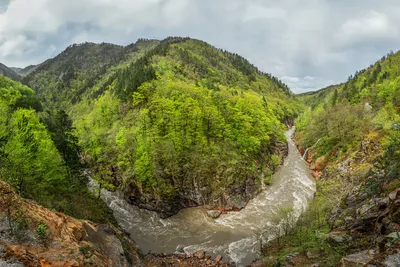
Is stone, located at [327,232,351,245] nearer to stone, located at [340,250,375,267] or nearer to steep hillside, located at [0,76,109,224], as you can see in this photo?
stone, located at [340,250,375,267]

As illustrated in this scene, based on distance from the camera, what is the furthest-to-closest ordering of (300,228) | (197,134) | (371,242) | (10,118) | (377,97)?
(377,97), (197,134), (300,228), (10,118), (371,242)

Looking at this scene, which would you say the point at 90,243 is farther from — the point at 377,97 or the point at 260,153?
the point at 377,97

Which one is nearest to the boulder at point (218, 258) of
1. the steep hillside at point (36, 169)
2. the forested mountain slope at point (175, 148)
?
the forested mountain slope at point (175, 148)

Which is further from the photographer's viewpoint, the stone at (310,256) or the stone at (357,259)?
the stone at (310,256)

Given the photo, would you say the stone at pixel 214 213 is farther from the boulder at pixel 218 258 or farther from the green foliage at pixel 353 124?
the green foliage at pixel 353 124

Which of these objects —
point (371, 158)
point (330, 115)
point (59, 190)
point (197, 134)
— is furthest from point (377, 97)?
point (59, 190)

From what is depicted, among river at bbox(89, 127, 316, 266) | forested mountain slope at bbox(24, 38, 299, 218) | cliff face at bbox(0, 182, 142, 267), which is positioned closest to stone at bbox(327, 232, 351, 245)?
river at bbox(89, 127, 316, 266)

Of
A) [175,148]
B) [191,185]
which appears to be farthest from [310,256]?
[175,148]
